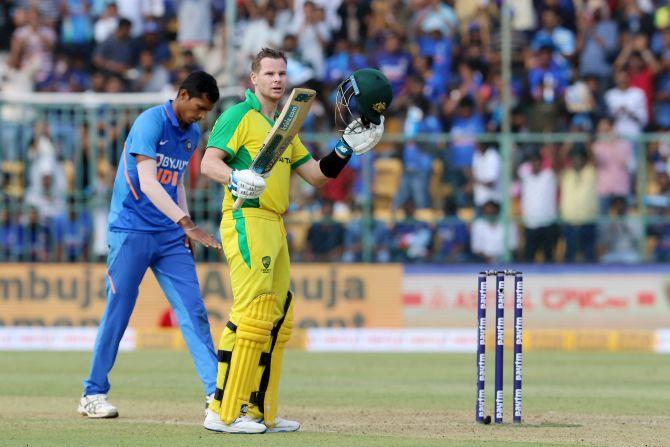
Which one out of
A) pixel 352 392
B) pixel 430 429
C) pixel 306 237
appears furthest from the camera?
pixel 306 237

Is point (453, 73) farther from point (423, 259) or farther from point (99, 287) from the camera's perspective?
point (99, 287)

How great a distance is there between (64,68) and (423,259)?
6.14 meters

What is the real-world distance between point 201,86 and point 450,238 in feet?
28.4

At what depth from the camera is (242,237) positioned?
→ 7.72 m

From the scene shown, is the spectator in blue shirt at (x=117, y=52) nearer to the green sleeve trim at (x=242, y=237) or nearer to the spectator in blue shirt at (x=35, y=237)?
the spectator in blue shirt at (x=35, y=237)

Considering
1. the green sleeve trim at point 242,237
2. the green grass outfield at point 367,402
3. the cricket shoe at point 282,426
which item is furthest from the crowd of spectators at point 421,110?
the green sleeve trim at point 242,237

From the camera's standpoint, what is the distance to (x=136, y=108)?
17.0 meters

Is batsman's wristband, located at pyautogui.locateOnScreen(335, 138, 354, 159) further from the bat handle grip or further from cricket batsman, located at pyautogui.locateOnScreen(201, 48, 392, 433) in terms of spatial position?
the bat handle grip

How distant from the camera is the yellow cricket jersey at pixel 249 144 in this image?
778 centimetres

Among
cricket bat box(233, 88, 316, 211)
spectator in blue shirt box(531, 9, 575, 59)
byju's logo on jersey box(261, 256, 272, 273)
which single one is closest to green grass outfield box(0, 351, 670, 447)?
byju's logo on jersey box(261, 256, 272, 273)

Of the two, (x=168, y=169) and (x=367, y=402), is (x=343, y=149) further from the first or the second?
(x=367, y=402)

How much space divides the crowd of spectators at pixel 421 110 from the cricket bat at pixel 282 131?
9288 mm

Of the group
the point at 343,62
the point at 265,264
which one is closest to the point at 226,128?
the point at 265,264

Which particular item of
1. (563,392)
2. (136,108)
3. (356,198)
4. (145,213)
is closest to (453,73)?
(356,198)
